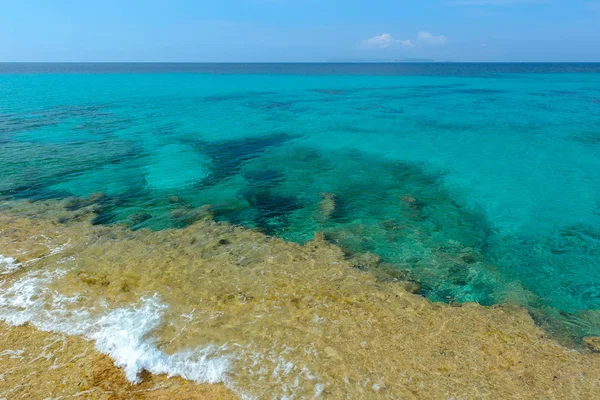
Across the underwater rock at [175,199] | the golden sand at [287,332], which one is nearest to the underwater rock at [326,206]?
the golden sand at [287,332]

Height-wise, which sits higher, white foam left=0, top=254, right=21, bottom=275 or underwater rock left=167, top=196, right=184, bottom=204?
underwater rock left=167, top=196, right=184, bottom=204

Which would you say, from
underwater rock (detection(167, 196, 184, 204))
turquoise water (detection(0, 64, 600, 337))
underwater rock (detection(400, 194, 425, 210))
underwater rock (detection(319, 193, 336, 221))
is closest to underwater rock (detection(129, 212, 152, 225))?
turquoise water (detection(0, 64, 600, 337))

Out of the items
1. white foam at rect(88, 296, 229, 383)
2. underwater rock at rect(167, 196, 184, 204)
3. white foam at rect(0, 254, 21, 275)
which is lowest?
white foam at rect(88, 296, 229, 383)

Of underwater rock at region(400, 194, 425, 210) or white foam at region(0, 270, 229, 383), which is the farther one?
underwater rock at region(400, 194, 425, 210)

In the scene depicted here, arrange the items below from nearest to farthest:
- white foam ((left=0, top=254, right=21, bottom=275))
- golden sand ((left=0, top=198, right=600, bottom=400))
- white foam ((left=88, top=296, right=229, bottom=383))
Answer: golden sand ((left=0, top=198, right=600, bottom=400))
white foam ((left=88, top=296, right=229, bottom=383))
white foam ((left=0, top=254, right=21, bottom=275))

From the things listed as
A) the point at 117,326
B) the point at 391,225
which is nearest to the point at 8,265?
the point at 117,326

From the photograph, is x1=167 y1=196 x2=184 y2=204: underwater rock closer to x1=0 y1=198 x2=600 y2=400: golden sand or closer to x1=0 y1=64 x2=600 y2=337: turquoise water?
x1=0 y1=64 x2=600 y2=337: turquoise water

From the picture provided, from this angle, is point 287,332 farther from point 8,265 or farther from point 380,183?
point 380,183

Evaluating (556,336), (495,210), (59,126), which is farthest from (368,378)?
(59,126)

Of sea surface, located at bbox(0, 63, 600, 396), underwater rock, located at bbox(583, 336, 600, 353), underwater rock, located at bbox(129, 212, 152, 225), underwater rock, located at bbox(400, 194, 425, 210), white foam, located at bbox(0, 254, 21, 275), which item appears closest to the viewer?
underwater rock, located at bbox(583, 336, 600, 353)
